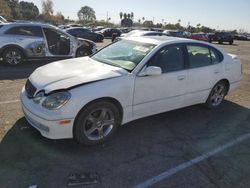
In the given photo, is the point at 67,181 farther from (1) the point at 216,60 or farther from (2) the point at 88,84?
(1) the point at 216,60

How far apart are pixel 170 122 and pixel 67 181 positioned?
254 centimetres

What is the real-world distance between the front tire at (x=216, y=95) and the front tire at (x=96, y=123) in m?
2.49

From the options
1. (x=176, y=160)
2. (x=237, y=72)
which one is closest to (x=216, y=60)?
(x=237, y=72)

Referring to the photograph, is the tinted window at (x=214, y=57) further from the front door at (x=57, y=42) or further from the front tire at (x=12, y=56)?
the front tire at (x=12, y=56)

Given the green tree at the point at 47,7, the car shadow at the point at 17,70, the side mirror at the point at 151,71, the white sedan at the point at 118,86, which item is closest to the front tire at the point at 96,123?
the white sedan at the point at 118,86

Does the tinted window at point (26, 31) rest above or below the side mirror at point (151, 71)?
below

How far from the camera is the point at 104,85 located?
4.00 m

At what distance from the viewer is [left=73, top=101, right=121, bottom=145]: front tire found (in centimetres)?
389

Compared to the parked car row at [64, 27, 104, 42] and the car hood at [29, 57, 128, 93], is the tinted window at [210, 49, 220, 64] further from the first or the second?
the parked car row at [64, 27, 104, 42]

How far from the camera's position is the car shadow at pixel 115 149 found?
134 inches

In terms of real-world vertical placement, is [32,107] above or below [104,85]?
below

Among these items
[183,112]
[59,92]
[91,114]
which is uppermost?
[59,92]

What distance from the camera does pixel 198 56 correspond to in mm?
5492

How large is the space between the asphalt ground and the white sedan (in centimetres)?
29
